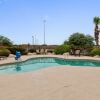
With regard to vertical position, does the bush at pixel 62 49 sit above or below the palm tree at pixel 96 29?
below

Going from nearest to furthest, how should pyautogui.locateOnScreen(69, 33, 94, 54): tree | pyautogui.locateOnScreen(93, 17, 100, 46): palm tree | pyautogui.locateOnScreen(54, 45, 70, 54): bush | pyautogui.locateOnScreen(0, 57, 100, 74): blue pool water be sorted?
pyautogui.locateOnScreen(0, 57, 100, 74): blue pool water, pyautogui.locateOnScreen(54, 45, 70, 54): bush, pyautogui.locateOnScreen(93, 17, 100, 46): palm tree, pyautogui.locateOnScreen(69, 33, 94, 54): tree

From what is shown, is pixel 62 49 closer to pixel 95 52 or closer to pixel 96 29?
pixel 95 52

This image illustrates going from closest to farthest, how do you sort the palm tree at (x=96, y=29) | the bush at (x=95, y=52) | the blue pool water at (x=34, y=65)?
1. the blue pool water at (x=34, y=65)
2. the bush at (x=95, y=52)
3. the palm tree at (x=96, y=29)

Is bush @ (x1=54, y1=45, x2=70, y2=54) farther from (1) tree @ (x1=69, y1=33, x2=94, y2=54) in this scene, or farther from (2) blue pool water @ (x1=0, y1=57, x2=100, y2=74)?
(1) tree @ (x1=69, y1=33, x2=94, y2=54)

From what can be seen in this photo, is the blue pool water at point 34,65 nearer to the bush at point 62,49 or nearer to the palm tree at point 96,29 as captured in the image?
the bush at point 62,49

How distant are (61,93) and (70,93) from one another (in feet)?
1.00

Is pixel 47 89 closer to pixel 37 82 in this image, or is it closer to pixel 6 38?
pixel 37 82

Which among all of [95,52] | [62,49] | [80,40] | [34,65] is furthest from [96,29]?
[34,65]

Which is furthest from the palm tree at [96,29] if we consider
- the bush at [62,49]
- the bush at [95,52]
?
the bush at [95,52]

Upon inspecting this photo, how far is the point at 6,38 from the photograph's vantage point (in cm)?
5856

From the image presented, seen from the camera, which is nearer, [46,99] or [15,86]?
[46,99]

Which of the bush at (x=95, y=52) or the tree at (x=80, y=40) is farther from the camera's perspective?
the tree at (x=80, y=40)

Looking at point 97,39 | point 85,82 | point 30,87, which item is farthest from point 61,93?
point 97,39

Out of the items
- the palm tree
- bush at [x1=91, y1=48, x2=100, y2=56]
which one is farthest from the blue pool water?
the palm tree
